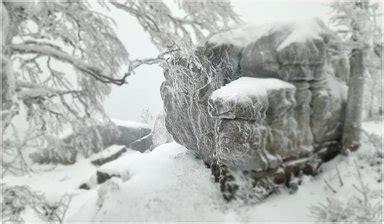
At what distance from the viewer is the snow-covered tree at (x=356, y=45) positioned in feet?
30.2

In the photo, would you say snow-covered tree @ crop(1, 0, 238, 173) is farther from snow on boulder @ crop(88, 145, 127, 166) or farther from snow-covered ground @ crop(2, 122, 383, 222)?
snow on boulder @ crop(88, 145, 127, 166)

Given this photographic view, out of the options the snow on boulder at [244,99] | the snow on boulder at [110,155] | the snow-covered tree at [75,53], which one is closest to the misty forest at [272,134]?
the snow on boulder at [244,99]

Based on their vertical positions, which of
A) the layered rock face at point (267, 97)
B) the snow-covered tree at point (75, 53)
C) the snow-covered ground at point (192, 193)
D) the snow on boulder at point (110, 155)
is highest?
the snow-covered tree at point (75, 53)

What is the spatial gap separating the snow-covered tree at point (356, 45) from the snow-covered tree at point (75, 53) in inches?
268

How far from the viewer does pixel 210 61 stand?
382 inches

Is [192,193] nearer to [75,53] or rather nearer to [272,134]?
[272,134]

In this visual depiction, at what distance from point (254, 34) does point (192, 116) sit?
2500 millimetres

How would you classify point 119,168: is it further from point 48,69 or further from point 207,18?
point 207,18

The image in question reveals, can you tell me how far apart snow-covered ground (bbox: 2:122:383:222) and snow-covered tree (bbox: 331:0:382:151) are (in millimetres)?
669

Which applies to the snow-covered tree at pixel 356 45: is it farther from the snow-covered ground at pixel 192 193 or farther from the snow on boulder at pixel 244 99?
the snow on boulder at pixel 244 99

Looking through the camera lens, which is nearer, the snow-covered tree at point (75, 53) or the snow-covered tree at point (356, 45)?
the snow-covered tree at point (75, 53)

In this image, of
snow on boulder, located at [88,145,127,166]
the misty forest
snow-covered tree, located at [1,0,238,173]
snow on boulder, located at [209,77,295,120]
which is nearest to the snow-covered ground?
the misty forest

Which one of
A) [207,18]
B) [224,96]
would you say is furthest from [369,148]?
[207,18]

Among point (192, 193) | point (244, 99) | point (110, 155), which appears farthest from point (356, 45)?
point (110, 155)
